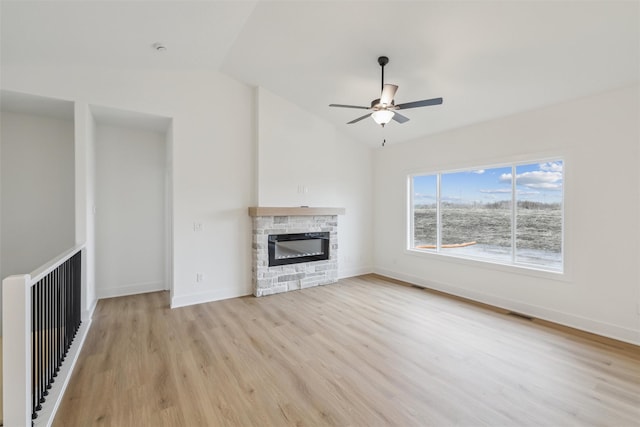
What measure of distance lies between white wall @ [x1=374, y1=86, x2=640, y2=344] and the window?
8.0 inches

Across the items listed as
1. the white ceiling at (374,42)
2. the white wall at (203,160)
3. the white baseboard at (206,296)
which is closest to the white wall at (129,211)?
the white wall at (203,160)

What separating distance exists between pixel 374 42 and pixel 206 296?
4.14m

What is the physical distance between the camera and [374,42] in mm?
3258

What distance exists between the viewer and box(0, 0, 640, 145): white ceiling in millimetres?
2594

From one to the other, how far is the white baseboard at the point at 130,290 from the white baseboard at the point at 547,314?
468 cm

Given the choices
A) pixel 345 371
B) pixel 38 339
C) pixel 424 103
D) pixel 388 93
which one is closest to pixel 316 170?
pixel 388 93

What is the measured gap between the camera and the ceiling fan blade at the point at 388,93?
3.05 metres

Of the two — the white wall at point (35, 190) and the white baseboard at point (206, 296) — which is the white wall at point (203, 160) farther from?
the white wall at point (35, 190)

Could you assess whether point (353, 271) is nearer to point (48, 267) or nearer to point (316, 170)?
point (316, 170)

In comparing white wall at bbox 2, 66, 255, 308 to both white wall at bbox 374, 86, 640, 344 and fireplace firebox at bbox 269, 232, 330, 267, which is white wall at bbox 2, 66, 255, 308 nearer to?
fireplace firebox at bbox 269, 232, 330, 267

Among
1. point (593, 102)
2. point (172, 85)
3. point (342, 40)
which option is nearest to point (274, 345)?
point (342, 40)

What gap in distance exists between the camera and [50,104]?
11.9 feet

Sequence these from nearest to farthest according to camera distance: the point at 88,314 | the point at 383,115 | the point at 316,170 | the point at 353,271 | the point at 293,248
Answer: the point at 383,115
the point at 88,314
the point at 293,248
the point at 316,170
the point at 353,271

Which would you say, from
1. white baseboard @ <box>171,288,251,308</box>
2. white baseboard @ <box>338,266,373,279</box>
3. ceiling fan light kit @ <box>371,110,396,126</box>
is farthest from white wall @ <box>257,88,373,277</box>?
ceiling fan light kit @ <box>371,110,396,126</box>
